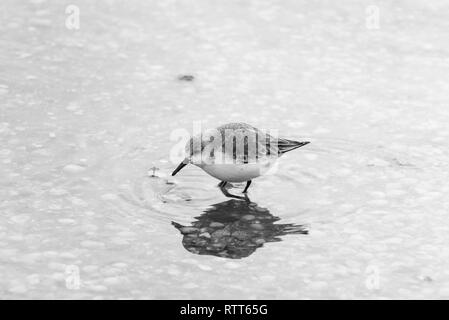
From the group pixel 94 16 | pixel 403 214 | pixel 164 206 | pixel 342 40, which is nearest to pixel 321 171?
pixel 403 214

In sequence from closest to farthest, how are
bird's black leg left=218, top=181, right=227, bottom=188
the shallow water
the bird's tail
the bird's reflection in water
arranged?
the shallow water < the bird's reflection in water < the bird's tail < bird's black leg left=218, top=181, right=227, bottom=188

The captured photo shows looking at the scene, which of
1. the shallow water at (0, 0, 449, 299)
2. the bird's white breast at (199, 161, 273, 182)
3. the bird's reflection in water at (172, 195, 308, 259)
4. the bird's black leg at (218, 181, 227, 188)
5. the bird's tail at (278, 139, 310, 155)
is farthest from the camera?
the bird's black leg at (218, 181, 227, 188)

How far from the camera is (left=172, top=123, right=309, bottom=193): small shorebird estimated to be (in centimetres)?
783

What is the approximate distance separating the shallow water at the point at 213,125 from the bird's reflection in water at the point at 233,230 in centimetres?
2

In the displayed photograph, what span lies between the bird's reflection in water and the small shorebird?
0.29 m

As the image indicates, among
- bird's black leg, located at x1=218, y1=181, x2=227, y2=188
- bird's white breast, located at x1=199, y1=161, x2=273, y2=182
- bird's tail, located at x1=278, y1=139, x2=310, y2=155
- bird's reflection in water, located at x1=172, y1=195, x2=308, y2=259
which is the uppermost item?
bird's tail, located at x1=278, y1=139, x2=310, y2=155

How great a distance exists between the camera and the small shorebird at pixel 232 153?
25.7 feet

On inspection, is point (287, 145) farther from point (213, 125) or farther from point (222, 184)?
point (213, 125)

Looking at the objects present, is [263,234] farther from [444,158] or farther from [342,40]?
[342,40]

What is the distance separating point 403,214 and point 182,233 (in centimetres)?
203

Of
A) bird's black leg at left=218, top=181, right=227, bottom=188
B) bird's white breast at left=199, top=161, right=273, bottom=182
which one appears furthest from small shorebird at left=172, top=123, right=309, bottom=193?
bird's black leg at left=218, top=181, right=227, bottom=188

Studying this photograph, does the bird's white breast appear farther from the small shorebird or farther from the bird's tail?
the bird's tail

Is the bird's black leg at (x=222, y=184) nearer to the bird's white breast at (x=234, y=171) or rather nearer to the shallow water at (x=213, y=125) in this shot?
the shallow water at (x=213, y=125)

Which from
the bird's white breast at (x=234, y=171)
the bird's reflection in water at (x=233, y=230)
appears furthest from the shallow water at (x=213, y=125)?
the bird's white breast at (x=234, y=171)
